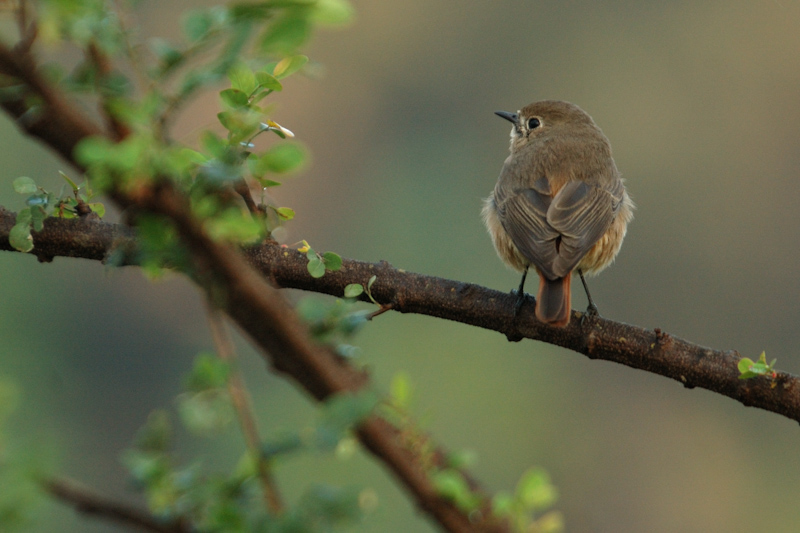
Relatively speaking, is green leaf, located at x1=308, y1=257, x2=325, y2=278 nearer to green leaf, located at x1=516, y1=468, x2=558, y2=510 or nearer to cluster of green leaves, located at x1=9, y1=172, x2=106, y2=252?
cluster of green leaves, located at x1=9, y1=172, x2=106, y2=252

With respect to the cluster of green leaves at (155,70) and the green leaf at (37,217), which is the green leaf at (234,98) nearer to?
the cluster of green leaves at (155,70)

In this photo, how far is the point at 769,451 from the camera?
4431 centimetres

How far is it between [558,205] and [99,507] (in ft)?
11.7

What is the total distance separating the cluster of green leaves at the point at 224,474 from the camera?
0.79 m

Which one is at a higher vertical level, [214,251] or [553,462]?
[553,462]

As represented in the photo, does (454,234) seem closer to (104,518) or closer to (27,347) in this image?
(27,347)

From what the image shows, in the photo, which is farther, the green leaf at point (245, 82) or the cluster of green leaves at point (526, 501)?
the green leaf at point (245, 82)

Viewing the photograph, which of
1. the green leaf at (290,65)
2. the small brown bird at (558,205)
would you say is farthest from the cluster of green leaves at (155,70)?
the small brown bird at (558,205)

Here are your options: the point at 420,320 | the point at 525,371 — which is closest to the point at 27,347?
the point at 420,320

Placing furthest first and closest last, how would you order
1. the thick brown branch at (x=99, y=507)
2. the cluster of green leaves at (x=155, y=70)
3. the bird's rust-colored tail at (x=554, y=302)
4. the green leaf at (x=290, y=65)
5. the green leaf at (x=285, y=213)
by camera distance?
the bird's rust-colored tail at (x=554, y=302) → the green leaf at (x=285, y=213) → the green leaf at (x=290, y=65) → the thick brown branch at (x=99, y=507) → the cluster of green leaves at (x=155, y=70)

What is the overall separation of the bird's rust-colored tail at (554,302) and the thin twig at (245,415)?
2.17m

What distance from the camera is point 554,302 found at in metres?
3.21

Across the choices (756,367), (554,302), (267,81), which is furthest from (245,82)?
(554,302)

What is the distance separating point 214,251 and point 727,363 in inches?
81.0
